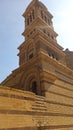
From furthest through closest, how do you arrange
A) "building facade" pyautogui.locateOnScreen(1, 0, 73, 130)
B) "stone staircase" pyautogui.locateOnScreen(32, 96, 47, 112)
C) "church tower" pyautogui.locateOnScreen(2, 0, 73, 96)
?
"church tower" pyautogui.locateOnScreen(2, 0, 73, 96), "building facade" pyautogui.locateOnScreen(1, 0, 73, 130), "stone staircase" pyautogui.locateOnScreen(32, 96, 47, 112)

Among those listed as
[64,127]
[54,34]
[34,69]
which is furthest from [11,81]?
[54,34]

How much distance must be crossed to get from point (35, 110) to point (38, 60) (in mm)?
3114

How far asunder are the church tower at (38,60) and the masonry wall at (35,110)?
66 centimetres

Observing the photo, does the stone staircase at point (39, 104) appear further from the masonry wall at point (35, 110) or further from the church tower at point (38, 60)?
the church tower at point (38, 60)

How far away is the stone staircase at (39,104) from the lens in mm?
6818

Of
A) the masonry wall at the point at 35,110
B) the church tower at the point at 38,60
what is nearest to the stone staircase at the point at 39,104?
the masonry wall at the point at 35,110

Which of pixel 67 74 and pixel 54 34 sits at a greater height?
pixel 54 34

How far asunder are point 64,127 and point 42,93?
83.4 inches

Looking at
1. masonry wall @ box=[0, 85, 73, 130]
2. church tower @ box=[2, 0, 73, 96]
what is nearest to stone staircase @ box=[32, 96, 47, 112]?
masonry wall @ box=[0, 85, 73, 130]

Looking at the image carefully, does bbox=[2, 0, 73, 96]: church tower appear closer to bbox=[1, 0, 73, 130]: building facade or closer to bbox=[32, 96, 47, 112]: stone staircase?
bbox=[1, 0, 73, 130]: building facade

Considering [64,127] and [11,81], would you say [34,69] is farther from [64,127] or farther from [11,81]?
[64,127]

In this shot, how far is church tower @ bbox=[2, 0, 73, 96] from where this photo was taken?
8.45 m

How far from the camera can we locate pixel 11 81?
1062cm

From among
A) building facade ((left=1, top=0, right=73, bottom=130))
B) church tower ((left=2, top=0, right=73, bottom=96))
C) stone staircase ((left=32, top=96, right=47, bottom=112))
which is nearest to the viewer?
stone staircase ((left=32, top=96, right=47, bottom=112))
